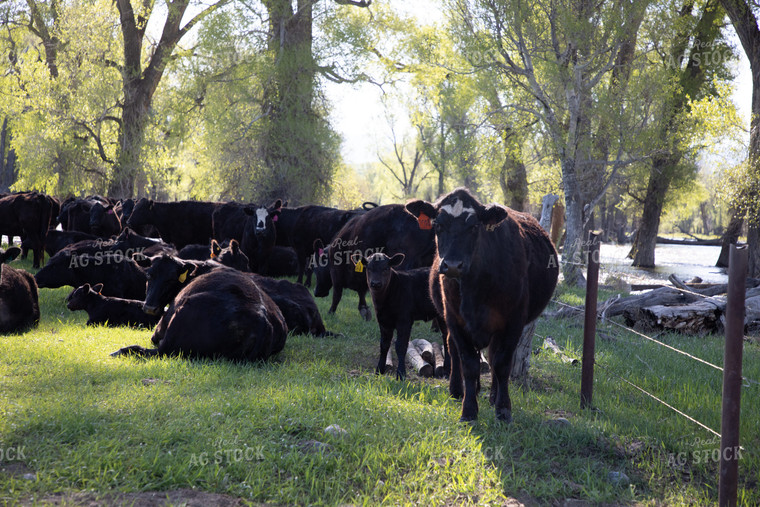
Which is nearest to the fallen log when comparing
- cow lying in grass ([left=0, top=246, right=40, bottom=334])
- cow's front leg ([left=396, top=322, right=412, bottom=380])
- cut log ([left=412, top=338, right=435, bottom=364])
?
cut log ([left=412, top=338, right=435, bottom=364])

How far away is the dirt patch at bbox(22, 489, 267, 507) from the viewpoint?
10.9 ft

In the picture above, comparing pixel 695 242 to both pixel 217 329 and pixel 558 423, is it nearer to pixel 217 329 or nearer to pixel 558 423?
pixel 558 423

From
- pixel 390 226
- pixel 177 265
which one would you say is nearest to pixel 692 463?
pixel 177 265

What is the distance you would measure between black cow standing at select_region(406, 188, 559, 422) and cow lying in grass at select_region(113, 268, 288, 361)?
7.82 feet

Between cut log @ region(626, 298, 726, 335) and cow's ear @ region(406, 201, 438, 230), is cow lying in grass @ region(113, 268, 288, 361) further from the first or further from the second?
cut log @ region(626, 298, 726, 335)

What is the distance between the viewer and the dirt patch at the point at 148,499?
333cm

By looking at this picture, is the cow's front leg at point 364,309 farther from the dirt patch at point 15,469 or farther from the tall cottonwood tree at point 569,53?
the tall cottonwood tree at point 569,53

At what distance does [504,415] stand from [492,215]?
1776 mm

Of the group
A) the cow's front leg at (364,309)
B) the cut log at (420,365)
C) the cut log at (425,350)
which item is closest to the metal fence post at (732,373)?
the cut log at (420,365)

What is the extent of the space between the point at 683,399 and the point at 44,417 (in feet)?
19.4

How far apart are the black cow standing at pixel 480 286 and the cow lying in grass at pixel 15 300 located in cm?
587

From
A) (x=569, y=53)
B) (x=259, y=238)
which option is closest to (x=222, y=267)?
(x=259, y=238)

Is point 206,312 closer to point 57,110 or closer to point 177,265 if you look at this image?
point 177,265

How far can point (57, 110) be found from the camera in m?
26.2
